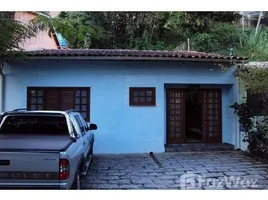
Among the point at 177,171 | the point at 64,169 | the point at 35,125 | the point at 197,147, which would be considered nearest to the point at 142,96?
the point at 197,147

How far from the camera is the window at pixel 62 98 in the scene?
9.80m

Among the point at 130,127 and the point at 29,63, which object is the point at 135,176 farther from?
the point at 29,63

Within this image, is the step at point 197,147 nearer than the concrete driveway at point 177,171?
No

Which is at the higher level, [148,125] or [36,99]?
[36,99]

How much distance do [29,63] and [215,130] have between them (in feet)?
22.3

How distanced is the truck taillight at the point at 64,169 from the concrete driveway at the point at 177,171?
6.03 ft

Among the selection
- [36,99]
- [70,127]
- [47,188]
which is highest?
[36,99]

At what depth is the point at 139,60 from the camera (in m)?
9.65

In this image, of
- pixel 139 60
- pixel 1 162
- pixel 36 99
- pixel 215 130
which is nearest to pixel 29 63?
pixel 36 99

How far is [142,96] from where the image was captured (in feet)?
32.7

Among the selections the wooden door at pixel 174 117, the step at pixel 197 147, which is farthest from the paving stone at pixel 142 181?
the wooden door at pixel 174 117

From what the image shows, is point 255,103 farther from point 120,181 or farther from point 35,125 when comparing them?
point 35,125

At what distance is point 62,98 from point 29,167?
18.9ft

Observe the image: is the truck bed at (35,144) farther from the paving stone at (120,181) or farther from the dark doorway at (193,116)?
the dark doorway at (193,116)
